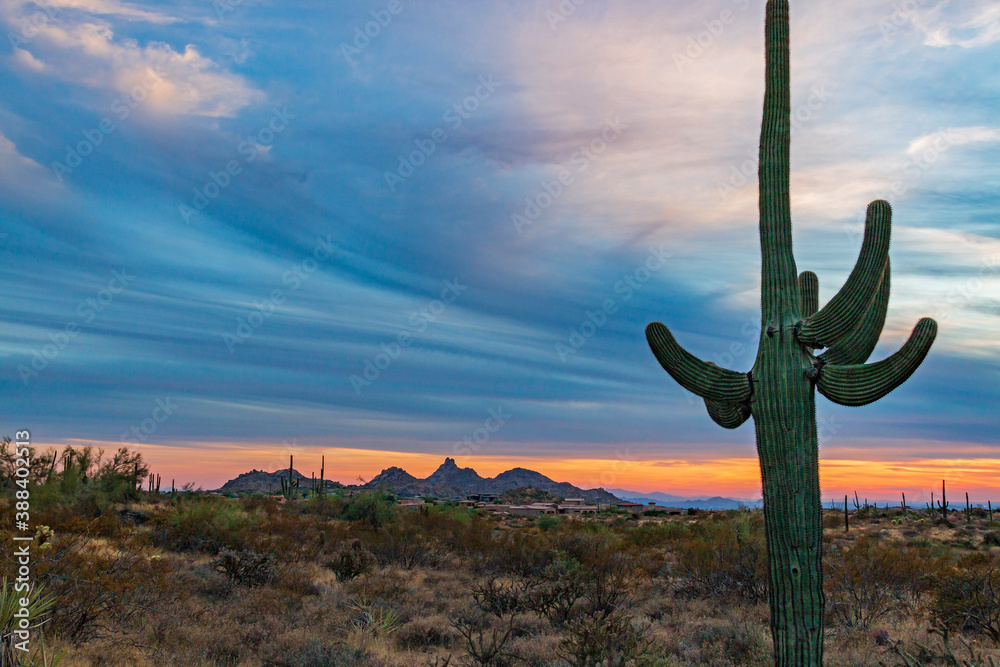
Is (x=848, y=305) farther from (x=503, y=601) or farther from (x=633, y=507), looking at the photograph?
(x=633, y=507)

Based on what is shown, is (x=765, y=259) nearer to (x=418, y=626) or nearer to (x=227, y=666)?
(x=418, y=626)

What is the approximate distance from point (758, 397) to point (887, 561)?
10665mm

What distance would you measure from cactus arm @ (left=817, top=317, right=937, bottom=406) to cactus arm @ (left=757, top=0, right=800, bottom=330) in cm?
82

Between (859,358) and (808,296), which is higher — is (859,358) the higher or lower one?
the lower one

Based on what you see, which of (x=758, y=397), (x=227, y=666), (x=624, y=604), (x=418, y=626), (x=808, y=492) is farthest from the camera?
(x=624, y=604)

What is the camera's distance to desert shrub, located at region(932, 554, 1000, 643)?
1129 cm

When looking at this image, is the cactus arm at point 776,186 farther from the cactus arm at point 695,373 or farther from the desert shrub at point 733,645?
the desert shrub at point 733,645

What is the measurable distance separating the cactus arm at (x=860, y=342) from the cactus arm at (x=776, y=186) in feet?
1.90

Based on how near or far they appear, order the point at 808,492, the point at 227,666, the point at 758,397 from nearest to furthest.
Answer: the point at 808,492
the point at 758,397
the point at 227,666

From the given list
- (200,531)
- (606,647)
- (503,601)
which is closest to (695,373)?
(606,647)

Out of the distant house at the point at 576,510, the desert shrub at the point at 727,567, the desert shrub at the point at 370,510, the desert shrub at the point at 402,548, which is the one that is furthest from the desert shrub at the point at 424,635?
the distant house at the point at 576,510

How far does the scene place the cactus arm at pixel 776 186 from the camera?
798 cm

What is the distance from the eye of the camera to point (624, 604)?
1460 centimetres

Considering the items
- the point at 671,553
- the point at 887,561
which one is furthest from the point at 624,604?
the point at 671,553
